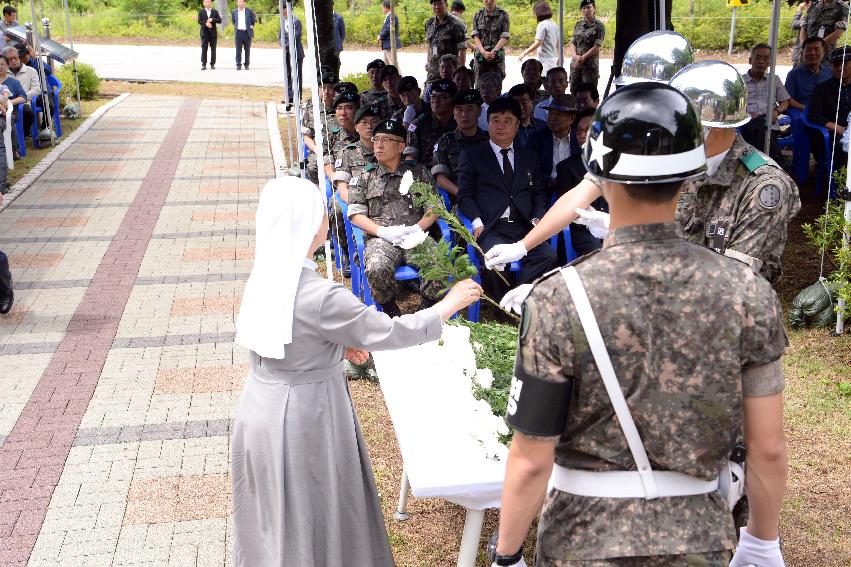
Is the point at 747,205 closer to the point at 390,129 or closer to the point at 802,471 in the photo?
the point at 802,471

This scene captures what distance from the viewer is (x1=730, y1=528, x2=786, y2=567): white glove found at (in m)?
2.18

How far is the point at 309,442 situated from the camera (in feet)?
10.7

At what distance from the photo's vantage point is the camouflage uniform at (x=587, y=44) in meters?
15.7

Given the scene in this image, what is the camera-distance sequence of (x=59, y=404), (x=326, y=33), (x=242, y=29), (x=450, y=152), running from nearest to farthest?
(x=59, y=404)
(x=450, y=152)
(x=326, y=33)
(x=242, y=29)

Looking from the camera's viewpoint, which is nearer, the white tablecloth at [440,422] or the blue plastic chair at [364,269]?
the white tablecloth at [440,422]

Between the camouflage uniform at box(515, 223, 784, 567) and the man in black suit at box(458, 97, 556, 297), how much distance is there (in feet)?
16.3

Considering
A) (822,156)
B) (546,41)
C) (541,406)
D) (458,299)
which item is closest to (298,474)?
(458,299)

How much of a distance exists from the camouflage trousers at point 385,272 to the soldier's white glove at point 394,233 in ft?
0.24

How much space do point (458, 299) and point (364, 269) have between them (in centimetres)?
328

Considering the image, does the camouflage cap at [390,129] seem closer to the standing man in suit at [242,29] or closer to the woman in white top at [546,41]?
the woman in white top at [546,41]

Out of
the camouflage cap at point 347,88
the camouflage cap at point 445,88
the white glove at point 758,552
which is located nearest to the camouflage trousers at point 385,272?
the camouflage cap at point 347,88

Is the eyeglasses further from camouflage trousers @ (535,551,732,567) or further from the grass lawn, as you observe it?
camouflage trousers @ (535,551,732,567)

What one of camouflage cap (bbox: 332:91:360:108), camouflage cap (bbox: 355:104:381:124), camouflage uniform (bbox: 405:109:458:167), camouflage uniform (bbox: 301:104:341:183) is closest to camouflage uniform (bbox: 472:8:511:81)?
camouflage uniform (bbox: 301:104:341:183)

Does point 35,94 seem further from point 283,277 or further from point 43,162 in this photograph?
point 283,277
